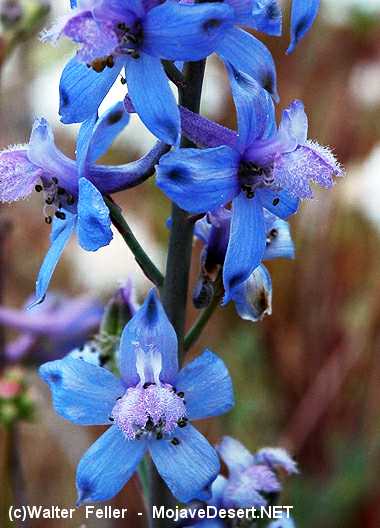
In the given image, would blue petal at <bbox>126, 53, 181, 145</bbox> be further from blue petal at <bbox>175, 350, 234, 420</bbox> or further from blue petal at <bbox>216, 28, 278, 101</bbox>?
blue petal at <bbox>175, 350, 234, 420</bbox>

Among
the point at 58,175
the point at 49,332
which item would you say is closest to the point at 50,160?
the point at 58,175

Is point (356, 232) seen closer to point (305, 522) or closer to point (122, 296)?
point (305, 522)

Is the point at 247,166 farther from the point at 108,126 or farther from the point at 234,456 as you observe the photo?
the point at 234,456

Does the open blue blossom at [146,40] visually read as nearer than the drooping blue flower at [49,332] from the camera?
Yes

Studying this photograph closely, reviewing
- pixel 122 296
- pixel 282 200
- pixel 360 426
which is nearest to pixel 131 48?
pixel 282 200

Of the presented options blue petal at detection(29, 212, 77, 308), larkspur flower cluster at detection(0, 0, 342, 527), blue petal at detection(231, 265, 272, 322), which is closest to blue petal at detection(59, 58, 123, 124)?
larkspur flower cluster at detection(0, 0, 342, 527)

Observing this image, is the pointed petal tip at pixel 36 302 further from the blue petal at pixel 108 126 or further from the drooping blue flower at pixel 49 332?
the drooping blue flower at pixel 49 332

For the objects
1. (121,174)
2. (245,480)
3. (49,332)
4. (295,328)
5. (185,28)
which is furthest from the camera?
(295,328)

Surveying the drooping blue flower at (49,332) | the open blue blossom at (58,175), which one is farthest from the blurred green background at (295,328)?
the open blue blossom at (58,175)
